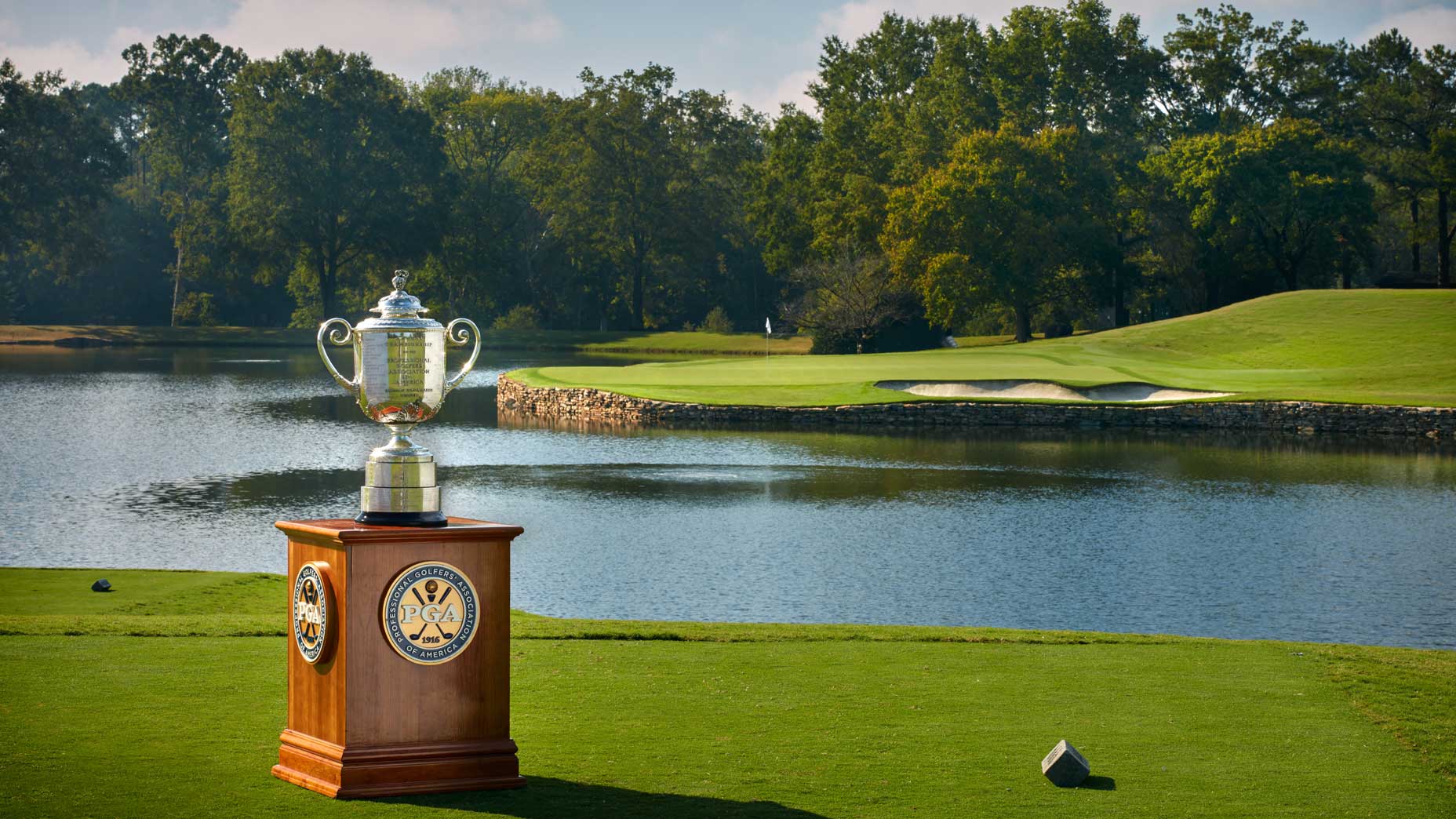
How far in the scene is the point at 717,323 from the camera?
93438 mm

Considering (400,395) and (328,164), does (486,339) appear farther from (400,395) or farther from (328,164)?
(400,395)

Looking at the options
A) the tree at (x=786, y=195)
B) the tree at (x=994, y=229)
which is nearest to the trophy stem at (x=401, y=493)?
the tree at (x=994, y=229)

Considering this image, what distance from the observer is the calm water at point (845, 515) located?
51.3ft

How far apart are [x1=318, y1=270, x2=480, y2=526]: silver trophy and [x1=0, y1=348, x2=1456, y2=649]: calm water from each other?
8326 millimetres

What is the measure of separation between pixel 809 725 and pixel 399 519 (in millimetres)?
2580

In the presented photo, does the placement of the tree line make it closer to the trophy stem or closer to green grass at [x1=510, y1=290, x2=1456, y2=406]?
green grass at [x1=510, y1=290, x2=1456, y2=406]

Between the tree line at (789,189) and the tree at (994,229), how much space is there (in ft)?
0.45

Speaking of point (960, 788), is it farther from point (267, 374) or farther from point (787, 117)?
point (787, 117)

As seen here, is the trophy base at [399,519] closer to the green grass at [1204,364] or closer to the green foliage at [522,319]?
the green grass at [1204,364]

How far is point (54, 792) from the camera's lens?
239 inches

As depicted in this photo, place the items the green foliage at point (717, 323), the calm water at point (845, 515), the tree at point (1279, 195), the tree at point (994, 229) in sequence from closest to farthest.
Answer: the calm water at point (845, 515) → the tree at point (994, 229) → the tree at point (1279, 195) → the green foliage at point (717, 323)

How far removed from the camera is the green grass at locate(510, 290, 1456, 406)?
1646 inches

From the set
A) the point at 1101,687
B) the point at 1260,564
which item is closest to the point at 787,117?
the point at 1260,564

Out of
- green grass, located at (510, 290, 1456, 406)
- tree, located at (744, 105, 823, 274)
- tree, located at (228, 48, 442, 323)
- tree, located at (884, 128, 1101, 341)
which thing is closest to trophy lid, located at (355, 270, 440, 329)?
green grass, located at (510, 290, 1456, 406)
